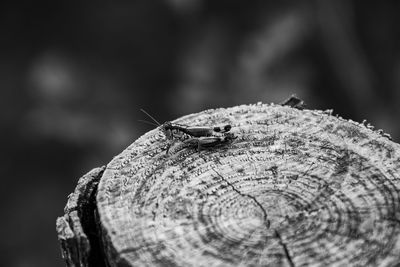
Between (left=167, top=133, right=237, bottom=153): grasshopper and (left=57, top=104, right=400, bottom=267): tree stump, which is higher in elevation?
(left=167, top=133, right=237, bottom=153): grasshopper

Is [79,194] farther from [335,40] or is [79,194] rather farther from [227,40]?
[335,40]

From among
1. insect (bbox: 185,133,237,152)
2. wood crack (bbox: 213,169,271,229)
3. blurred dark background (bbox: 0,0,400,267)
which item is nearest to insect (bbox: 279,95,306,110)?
insect (bbox: 185,133,237,152)

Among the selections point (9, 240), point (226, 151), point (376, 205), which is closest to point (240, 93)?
point (9, 240)

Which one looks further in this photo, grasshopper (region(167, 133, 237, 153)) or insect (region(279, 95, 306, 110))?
insect (region(279, 95, 306, 110))

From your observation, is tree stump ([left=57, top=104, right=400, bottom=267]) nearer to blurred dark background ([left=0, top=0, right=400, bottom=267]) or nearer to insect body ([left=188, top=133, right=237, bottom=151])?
insect body ([left=188, top=133, right=237, bottom=151])

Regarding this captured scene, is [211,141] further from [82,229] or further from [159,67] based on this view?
[159,67]

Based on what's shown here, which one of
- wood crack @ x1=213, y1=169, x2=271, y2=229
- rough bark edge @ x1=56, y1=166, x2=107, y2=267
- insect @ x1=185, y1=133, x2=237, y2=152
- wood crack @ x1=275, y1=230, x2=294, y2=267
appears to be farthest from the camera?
insect @ x1=185, y1=133, x2=237, y2=152
